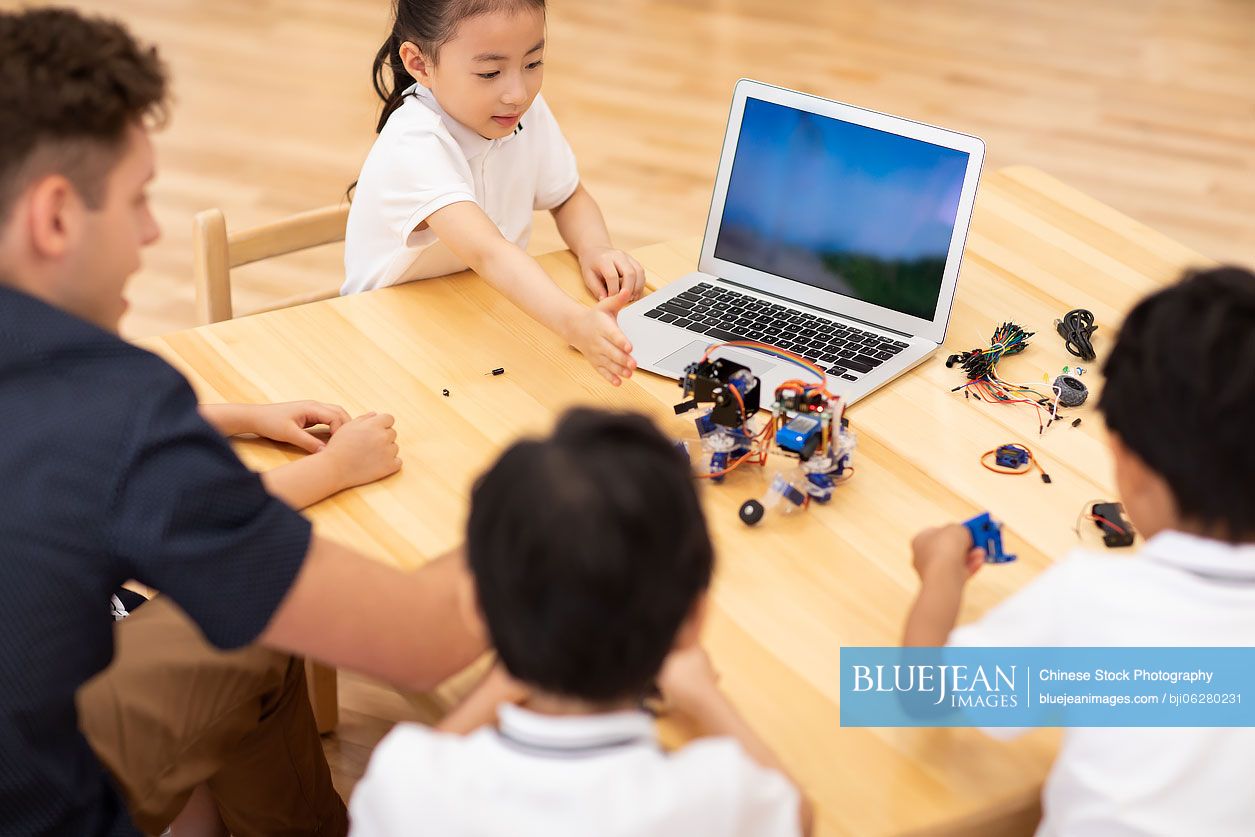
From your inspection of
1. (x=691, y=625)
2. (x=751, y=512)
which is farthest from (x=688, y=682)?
(x=751, y=512)

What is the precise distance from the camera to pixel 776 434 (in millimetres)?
1338

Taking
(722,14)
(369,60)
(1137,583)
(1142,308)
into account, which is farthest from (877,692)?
(722,14)

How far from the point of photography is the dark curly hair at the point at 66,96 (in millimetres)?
964

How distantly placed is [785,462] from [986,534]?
0.24 meters

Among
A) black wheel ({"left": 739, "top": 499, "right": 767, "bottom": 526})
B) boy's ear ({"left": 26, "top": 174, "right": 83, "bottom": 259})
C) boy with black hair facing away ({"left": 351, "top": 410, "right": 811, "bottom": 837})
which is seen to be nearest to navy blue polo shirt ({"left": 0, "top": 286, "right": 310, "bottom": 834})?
boy's ear ({"left": 26, "top": 174, "right": 83, "bottom": 259})

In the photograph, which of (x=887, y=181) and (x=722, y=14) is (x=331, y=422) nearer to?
(x=887, y=181)

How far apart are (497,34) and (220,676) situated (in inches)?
35.5

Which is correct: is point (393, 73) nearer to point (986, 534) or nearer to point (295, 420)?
point (295, 420)

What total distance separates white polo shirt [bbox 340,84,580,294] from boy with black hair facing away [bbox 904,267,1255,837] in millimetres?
1000

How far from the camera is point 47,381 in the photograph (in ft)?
3.21

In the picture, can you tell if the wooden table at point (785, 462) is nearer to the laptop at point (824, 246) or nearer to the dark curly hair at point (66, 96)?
the laptop at point (824, 246)

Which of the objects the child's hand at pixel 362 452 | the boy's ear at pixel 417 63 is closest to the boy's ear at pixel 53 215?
the child's hand at pixel 362 452

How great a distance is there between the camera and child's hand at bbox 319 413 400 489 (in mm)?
1334

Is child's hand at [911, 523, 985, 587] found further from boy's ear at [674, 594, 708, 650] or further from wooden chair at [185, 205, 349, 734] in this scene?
wooden chair at [185, 205, 349, 734]
